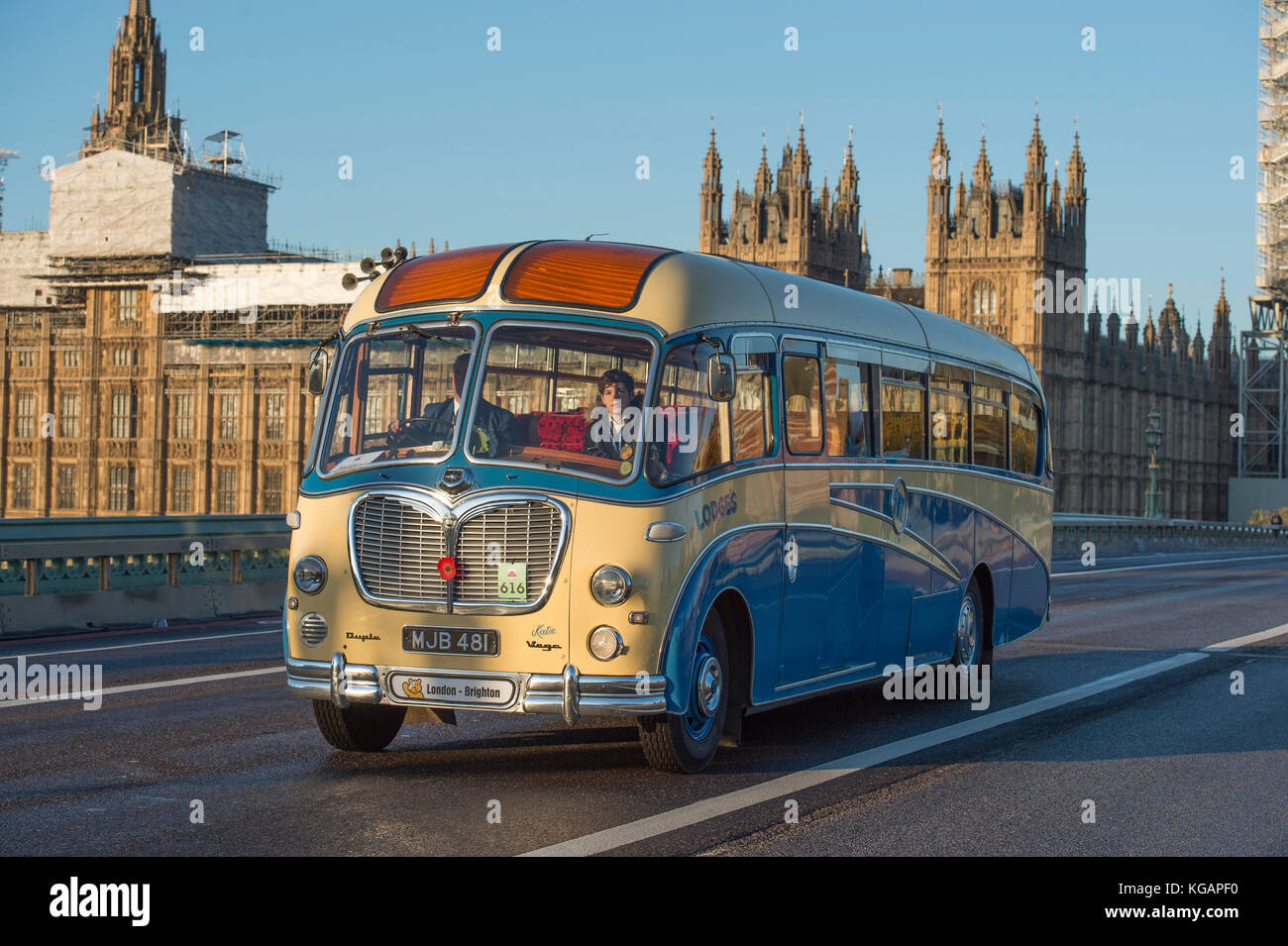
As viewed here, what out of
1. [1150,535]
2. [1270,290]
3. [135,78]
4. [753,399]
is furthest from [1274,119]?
[753,399]

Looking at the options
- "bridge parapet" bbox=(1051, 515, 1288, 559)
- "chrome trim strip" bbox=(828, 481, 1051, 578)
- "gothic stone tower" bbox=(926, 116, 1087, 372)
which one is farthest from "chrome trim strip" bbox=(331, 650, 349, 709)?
"gothic stone tower" bbox=(926, 116, 1087, 372)

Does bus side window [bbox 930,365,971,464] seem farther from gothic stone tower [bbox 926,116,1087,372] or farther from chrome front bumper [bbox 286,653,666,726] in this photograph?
gothic stone tower [bbox 926,116,1087,372]

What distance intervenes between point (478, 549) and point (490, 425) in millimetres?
685

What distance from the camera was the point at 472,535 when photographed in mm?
8078

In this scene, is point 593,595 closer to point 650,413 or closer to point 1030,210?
point 650,413

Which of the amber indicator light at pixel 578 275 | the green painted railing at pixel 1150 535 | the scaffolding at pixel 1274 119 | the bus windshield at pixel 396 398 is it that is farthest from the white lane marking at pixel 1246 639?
the scaffolding at pixel 1274 119

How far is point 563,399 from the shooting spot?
847 centimetres

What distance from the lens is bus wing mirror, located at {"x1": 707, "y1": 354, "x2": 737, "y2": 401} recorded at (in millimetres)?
8430

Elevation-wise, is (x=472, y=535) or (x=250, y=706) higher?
(x=472, y=535)

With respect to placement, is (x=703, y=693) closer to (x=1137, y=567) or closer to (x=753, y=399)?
(x=753, y=399)
